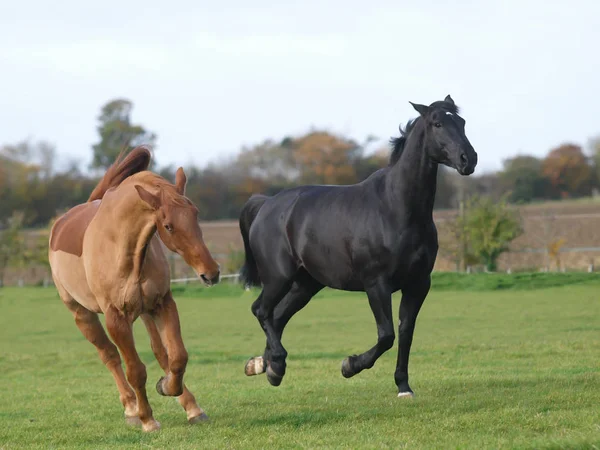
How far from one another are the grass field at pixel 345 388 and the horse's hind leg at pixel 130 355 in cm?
14

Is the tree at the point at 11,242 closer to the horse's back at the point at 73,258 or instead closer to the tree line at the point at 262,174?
the tree line at the point at 262,174

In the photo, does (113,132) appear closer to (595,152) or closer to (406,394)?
(595,152)

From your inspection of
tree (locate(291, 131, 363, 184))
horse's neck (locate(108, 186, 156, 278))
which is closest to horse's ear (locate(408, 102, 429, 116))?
horse's neck (locate(108, 186, 156, 278))

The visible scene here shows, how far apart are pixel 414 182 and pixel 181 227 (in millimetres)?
2312

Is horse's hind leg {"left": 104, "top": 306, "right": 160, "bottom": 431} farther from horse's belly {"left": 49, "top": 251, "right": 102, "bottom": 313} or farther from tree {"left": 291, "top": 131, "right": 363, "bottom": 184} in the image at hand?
tree {"left": 291, "top": 131, "right": 363, "bottom": 184}

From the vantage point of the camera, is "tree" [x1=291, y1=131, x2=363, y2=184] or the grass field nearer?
the grass field

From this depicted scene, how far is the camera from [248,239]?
9.96 meters

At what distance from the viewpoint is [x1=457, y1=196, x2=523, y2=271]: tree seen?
35.1 meters

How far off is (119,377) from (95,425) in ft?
1.85

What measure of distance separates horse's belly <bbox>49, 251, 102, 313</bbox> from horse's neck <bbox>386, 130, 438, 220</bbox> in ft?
8.66

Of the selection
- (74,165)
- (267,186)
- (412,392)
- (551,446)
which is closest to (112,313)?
(412,392)

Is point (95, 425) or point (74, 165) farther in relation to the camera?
point (74, 165)

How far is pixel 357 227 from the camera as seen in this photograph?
8.23 meters

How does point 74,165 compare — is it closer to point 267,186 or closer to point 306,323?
point 267,186
